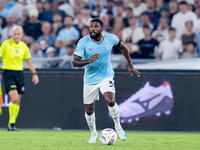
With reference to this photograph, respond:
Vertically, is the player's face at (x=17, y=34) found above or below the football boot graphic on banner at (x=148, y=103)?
above

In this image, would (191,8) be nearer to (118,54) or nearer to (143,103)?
(118,54)

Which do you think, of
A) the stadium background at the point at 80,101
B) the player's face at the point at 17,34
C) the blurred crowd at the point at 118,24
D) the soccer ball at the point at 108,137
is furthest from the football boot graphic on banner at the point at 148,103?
the soccer ball at the point at 108,137

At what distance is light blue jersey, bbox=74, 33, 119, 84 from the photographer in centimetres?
800

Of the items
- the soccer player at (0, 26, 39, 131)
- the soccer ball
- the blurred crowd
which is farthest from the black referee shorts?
the soccer ball

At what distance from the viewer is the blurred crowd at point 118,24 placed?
13047 mm

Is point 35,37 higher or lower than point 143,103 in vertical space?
higher

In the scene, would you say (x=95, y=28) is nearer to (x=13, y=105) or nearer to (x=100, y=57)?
(x=100, y=57)

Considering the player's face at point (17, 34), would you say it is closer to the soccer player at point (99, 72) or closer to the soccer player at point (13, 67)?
the soccer player at point (13, 67)

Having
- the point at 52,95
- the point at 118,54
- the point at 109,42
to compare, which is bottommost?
the point at 52,95

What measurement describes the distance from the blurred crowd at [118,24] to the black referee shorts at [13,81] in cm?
239

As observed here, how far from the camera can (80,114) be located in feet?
40.4

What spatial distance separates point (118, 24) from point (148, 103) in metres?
2.93

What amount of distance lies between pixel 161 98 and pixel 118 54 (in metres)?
1.88


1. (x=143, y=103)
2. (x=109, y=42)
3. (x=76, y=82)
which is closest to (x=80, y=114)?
(x=76, y=82)
